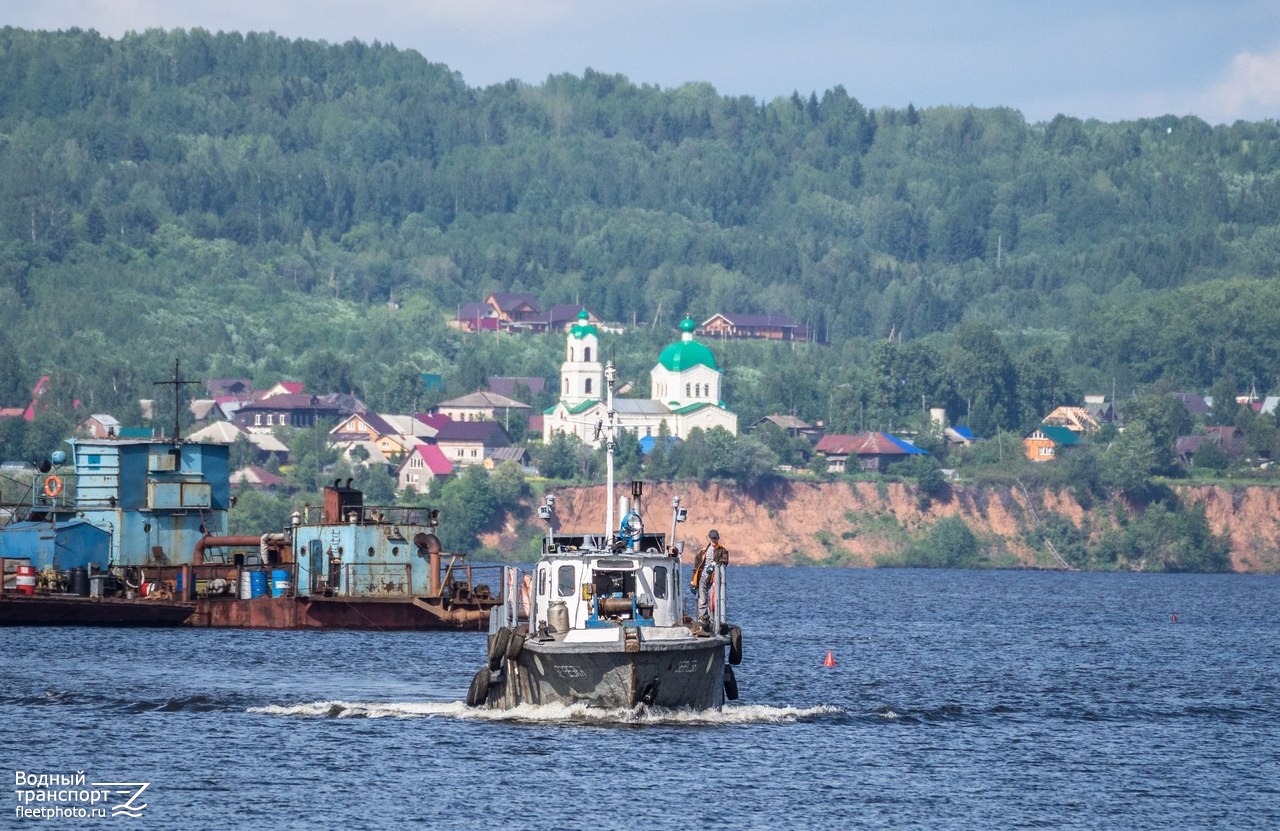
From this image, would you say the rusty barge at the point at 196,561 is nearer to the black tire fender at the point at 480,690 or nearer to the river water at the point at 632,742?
the river water at the point at 632,742

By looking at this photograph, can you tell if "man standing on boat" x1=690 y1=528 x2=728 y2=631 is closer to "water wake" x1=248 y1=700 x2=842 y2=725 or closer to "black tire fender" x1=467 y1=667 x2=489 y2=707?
"water wake" x1=248 y1=700 x2=842 y2=725

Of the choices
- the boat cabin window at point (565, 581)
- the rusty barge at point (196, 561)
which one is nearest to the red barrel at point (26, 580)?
the rusty barge at point (196, 561)

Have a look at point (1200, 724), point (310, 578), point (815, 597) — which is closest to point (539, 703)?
point (1200, 724)

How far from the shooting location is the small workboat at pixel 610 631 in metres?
59.7

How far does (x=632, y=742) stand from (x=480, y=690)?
743 centimetres

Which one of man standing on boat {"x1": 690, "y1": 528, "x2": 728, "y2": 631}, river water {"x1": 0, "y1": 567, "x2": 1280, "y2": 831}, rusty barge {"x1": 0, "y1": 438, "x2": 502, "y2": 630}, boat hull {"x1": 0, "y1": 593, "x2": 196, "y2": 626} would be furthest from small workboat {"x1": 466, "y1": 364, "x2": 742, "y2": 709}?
boat hull {"x1": 0, "y1": 593, "x2": 196, "y2": 626}

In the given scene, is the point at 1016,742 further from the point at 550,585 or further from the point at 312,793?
the point at 312,793

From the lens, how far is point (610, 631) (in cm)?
5953

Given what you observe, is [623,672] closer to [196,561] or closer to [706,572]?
[706,572]

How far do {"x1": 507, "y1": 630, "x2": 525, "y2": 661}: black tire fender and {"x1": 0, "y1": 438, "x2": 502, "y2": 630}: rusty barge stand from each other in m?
39.7

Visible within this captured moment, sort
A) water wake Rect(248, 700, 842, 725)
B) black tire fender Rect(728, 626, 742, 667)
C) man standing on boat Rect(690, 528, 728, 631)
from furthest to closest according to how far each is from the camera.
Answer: black tire fender Rect(728, 626, 742, 667) → man standing on boat Rect(690, 528, 728, 631) → water wake Rect(248, 700, 842, 725)

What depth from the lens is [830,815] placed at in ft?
176

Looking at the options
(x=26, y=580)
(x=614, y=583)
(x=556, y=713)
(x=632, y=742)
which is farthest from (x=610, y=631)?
(x=26, y=580)

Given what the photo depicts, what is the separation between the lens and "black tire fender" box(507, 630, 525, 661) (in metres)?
61.0
